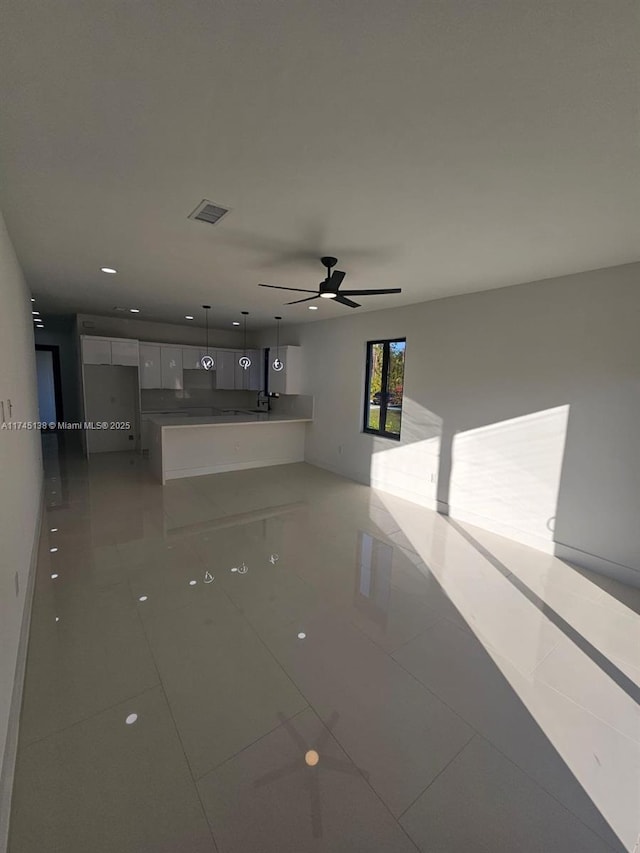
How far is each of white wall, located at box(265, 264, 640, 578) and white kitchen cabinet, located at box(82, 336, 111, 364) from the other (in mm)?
4772

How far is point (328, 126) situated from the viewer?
152cm

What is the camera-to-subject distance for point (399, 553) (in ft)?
11.2

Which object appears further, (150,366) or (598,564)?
(150,366)

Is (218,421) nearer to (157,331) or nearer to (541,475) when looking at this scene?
(157,331)

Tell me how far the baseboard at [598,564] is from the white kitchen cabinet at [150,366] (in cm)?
711

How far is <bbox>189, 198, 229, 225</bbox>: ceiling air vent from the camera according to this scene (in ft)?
7.32

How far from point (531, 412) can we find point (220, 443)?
465 cm

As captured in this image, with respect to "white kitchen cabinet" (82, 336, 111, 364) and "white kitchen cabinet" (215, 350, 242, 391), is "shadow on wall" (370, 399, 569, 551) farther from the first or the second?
"white kitchen cabinet" (82, 336, 111, 364)

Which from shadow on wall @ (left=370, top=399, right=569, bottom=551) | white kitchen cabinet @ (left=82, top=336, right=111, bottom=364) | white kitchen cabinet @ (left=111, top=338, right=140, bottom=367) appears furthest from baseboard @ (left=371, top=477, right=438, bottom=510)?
white kitchen cabinet @ (left=82, top=336, right=111, bottom=364)

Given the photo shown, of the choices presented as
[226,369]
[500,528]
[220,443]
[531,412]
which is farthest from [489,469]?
[226,369]

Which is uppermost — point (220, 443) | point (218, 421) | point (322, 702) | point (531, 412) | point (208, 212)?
point (208, 212)

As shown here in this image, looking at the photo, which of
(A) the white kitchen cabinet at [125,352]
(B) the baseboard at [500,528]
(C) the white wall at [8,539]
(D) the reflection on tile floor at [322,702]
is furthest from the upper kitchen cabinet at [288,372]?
(C) the white wall at [8,539]

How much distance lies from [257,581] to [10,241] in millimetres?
3444

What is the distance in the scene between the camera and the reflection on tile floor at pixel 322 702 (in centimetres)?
131
